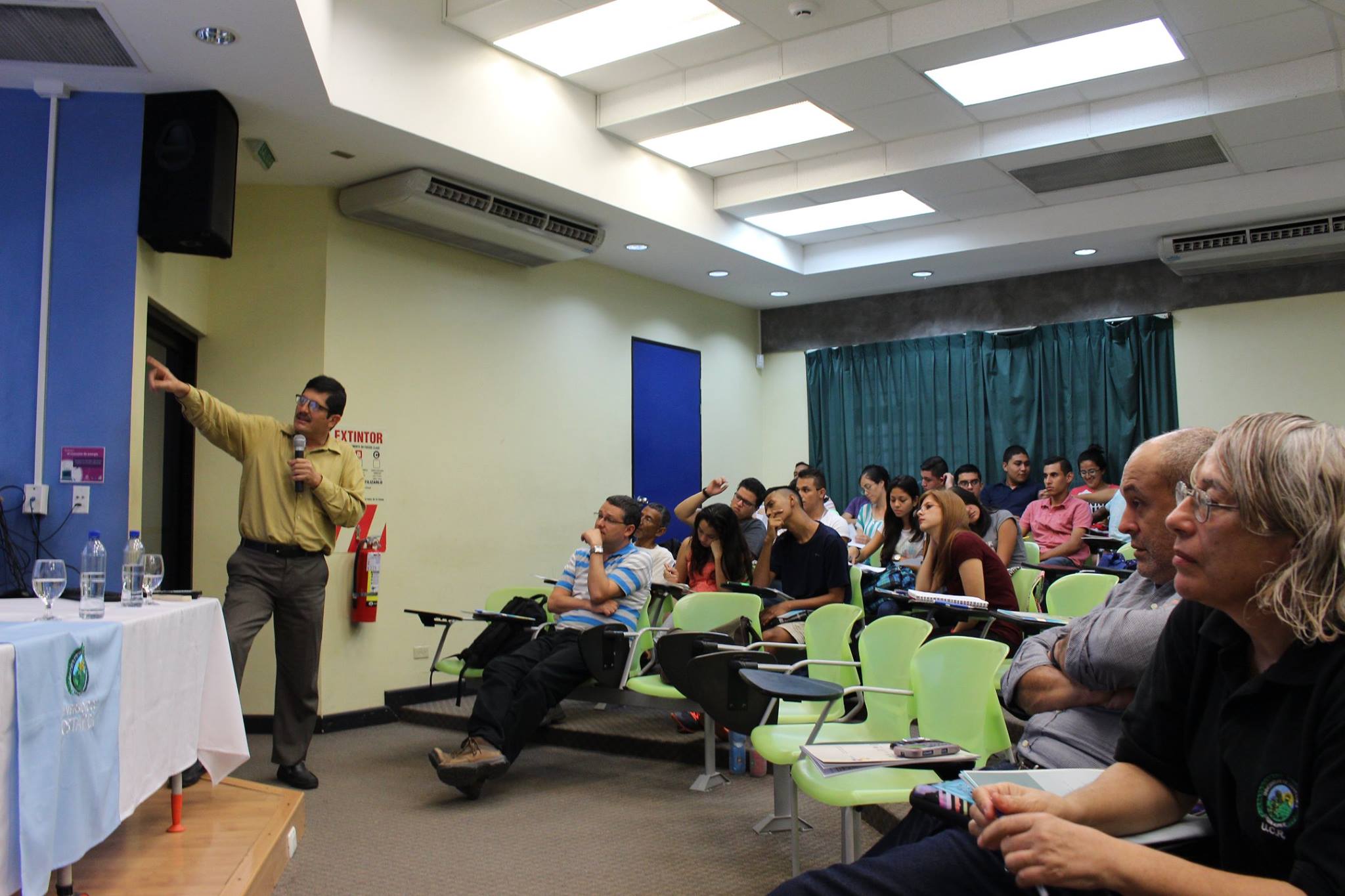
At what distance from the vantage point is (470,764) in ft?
13.1

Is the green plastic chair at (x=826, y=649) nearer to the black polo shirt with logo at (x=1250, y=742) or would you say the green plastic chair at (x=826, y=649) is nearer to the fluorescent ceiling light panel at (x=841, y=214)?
the black polo shirt with logo at (x=1250, y=742)

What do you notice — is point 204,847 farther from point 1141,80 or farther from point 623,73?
point 1141,80

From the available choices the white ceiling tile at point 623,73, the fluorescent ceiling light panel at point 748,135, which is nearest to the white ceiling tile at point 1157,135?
the fluorescent ceiling light panel at point 748,135

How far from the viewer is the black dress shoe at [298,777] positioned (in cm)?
429

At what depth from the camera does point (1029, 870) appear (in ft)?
4.47

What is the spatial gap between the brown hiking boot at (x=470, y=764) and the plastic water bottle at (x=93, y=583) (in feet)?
5.14

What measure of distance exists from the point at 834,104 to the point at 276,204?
10.6 ft

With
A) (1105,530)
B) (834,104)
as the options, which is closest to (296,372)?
(834,104)

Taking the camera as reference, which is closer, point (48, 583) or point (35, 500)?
point (48, 583)

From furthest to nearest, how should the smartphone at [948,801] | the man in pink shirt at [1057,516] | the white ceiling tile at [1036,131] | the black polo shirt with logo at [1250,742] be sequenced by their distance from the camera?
the man in pink shirt at [1057,516]
the white ceiling tile at [1036,131]
the smartphone at [948,801]
the black polo shirt with logo at [1250,742]

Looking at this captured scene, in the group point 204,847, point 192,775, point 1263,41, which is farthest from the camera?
point 1263,41

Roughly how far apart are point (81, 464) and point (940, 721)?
3.52 metres

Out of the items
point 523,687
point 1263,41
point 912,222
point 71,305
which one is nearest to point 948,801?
point 523,687

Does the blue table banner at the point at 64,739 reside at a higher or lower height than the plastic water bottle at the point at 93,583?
lower
